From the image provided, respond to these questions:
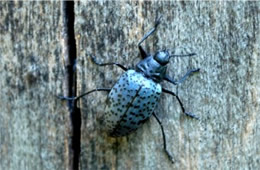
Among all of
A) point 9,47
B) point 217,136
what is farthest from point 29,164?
Result: point 217,136

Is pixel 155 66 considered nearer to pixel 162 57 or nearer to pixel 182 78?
pixel 162 57

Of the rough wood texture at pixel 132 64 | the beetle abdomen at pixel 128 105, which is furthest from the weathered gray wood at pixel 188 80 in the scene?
the beetle abdomen at pixel 128 105

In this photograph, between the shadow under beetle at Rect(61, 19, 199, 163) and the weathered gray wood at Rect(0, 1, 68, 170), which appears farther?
the weathered gray wood at Rect(0, 1, 68, 170)

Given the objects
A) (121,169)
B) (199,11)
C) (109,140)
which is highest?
(199,11)

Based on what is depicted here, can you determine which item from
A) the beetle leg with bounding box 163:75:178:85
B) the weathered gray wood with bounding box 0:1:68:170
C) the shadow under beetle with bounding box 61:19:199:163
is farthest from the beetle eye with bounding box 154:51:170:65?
the weathered gray wood with bounding box 0:1:68:170

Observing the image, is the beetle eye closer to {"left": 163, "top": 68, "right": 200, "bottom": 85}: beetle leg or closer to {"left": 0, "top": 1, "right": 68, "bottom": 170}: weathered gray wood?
{"left": 163, "top": 68, "right": 200, "bottom": 85}: beetle leg

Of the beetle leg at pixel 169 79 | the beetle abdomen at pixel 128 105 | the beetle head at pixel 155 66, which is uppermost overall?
the beetle head at pixel 155 66

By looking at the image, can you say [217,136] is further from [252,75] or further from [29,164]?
[29,164]

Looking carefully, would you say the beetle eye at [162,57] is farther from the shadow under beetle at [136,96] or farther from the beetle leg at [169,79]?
the beetle leg at [169,79]
